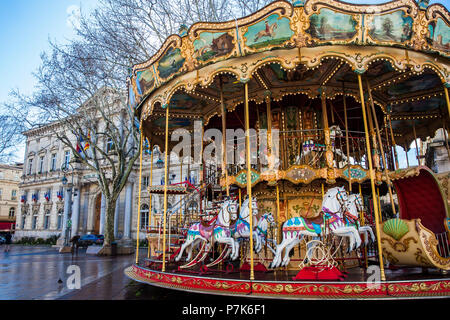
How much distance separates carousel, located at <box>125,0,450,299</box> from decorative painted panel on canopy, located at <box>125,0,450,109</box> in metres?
0.02

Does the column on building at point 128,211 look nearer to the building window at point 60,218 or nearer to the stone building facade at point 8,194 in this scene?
the building window at point 60,218

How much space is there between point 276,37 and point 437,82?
18.0ft

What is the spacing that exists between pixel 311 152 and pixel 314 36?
3.54m

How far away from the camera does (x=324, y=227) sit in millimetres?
6547

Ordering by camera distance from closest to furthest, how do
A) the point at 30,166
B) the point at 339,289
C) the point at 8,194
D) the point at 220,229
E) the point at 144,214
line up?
the point at 339,289 < the point at 220,229 < the point at 144,214 < the point at 30,166 < the point at 8,194

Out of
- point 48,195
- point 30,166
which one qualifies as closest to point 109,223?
point 48,195

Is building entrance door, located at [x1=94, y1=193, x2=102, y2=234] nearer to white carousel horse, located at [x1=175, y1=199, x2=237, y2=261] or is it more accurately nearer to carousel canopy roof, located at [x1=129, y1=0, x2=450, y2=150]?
carousel canopy roof, located at [x1=129, y1=0, x2=450, y2=150]

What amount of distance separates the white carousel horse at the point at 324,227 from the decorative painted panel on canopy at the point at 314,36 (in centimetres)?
283

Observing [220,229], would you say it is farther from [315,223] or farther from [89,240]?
[89,240]

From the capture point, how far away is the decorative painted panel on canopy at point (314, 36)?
628 cm

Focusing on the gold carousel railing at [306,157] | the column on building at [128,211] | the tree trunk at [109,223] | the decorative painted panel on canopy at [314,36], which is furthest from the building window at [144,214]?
the decorative painted panel on canopy at [314,36]

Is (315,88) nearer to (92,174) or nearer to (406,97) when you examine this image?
(406,97)
